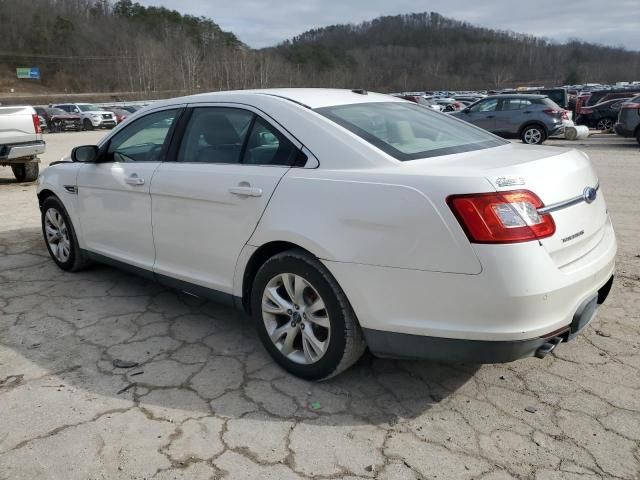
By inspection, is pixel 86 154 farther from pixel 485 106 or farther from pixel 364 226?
pixel 485 106

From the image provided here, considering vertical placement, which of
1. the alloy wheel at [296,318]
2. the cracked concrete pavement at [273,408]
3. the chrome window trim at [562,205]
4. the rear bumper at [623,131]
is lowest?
the cracked concrete pavement at [273,408]

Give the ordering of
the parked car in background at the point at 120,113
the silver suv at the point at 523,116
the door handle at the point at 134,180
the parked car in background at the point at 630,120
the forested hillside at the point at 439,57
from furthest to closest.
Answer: the forested hillside at the point at 439,57 → the parked car in background at the point at 120,113 → the silver suv at the point at 523,116 → the parked car in background at the point at 630,120 → the door handle at the point at 134,180

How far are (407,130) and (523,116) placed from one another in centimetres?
1456

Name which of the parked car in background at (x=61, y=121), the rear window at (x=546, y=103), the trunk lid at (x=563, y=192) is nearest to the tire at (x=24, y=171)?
the trunk lid at (x=563, y=192)

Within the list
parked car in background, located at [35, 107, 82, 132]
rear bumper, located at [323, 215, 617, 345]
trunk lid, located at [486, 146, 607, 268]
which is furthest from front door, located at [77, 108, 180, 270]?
parked car in background, located at [35, 107, 82, 132]

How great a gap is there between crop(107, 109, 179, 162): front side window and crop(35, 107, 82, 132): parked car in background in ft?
93.7

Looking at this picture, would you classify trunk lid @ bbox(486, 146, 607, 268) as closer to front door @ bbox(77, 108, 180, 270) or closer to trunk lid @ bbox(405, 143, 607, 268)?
trunk lid @ bbox(405, 143, 607, 268)

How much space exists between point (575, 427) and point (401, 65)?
14364cm

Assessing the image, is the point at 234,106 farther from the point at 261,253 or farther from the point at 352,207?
the point at 352,207

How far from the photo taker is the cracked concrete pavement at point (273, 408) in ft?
7.72

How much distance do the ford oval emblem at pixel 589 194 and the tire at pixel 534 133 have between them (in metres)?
14.4

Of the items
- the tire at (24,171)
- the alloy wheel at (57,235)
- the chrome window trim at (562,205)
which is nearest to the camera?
the chrome window trim at (562,205)

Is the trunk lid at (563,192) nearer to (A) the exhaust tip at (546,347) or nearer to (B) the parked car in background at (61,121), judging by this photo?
(A) the exhaust tip at (546,347)

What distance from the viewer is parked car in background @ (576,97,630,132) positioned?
20188mm
